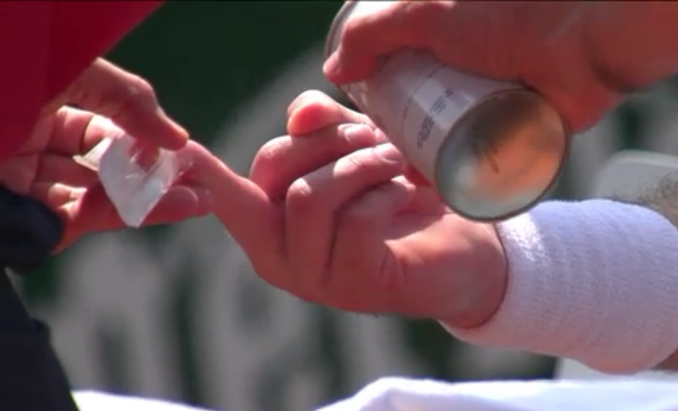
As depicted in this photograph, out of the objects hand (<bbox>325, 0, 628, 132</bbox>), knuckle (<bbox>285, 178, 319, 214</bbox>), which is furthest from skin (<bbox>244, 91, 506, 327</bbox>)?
hand (<bbox>325, 0, 628, 132</bbox>)

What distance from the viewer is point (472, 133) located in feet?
1.70

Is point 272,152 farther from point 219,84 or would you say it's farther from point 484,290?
point 219,84

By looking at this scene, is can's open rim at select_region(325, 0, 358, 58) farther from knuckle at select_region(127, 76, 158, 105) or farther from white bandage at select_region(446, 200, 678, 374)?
white bandage at select_region(446, 200, 678, 374)

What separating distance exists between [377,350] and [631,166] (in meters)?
0.40

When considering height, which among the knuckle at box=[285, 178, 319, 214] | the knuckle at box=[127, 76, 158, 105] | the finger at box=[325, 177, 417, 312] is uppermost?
the knuckle at box=[127, 76, 158, 105]

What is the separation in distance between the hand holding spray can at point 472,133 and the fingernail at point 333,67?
2cm

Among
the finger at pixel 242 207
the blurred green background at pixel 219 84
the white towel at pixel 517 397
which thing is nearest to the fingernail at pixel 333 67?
the finger at pixel 242 207

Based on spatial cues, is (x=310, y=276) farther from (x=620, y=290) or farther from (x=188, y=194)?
(x=620, y=290)

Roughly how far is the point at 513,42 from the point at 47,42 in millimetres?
199

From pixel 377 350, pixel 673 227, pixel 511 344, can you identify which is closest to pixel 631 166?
pixel 673 227

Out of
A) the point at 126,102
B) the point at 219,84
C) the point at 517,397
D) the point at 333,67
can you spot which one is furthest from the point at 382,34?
the point at 219,84

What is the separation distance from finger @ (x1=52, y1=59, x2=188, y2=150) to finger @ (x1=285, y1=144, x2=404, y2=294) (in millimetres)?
80

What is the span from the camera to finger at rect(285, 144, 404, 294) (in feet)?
2.06

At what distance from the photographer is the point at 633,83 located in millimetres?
526
